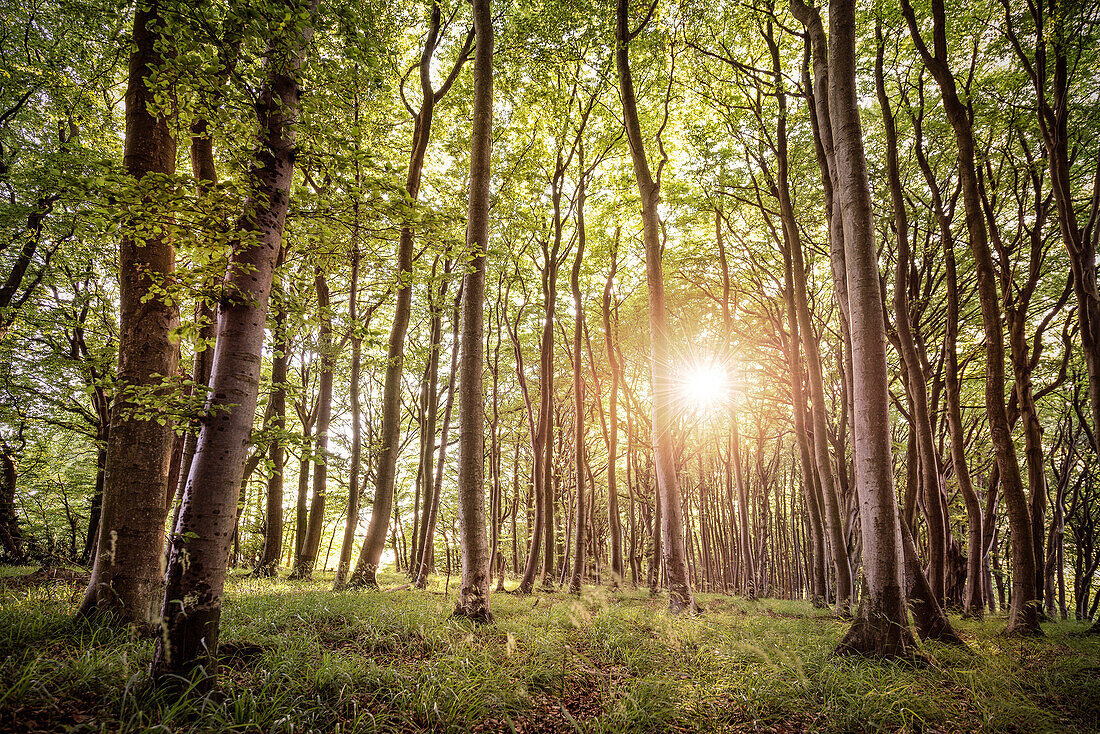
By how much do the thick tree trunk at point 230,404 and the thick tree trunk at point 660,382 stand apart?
633cm

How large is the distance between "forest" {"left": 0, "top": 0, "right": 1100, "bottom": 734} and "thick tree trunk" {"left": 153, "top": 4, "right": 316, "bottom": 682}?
0.02m

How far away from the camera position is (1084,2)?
635 cm

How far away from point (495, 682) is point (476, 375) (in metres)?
3.83

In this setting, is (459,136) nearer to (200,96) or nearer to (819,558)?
(200,96)

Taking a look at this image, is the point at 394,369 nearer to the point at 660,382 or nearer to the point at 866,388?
the point at 660,382

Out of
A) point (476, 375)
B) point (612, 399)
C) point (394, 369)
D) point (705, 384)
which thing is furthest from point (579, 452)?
point (476, 375)

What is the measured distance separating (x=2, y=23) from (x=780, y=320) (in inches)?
711

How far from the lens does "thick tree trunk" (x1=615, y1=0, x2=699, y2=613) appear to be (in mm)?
7641

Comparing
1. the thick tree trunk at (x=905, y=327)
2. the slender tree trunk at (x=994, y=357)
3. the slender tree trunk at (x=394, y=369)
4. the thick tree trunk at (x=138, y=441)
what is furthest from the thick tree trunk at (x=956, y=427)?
the thick tree trunk at (x=138, y=441)

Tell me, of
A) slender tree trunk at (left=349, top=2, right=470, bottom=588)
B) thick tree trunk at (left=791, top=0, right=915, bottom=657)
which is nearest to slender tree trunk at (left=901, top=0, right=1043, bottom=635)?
thick tree trunk at (left=791, top=0, right=915, bottom=657)

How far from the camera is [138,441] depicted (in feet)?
13.5

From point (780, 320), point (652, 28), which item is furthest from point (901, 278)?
point (652, 28)

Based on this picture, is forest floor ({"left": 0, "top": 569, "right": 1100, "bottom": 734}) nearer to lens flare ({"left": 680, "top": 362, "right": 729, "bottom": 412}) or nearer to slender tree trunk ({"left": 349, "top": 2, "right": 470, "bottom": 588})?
slender tree trunk ({"left": 349, "top": 2, "right": 470, "bottom": 588})

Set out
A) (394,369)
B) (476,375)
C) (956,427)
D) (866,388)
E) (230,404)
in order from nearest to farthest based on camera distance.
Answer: (230,404), (866,388), (476,375), (956,427), (394,369)
